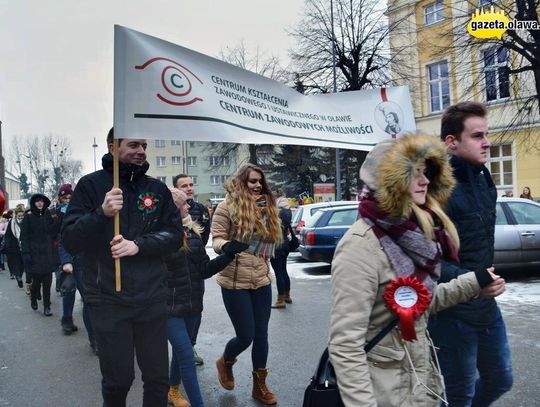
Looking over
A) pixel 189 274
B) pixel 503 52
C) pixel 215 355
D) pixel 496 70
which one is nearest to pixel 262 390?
pixel 189 274

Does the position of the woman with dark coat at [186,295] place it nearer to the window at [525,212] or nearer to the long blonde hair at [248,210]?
the long blonde hair at [248,210]

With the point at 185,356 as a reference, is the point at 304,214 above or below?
above

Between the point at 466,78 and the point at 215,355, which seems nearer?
the point at 215,355

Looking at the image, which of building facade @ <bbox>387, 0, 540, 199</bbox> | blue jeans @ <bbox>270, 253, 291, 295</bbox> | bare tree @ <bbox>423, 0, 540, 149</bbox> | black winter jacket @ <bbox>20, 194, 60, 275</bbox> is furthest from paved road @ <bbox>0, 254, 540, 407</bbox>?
building facade @ <bbox>387, 0, 540, 199</bbox>

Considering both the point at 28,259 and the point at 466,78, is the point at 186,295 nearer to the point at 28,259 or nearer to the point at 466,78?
the point at 28,259

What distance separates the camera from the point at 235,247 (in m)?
4.23

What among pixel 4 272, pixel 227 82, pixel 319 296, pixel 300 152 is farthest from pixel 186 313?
pixel 300 152


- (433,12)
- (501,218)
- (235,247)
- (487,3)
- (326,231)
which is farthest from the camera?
(433,12)

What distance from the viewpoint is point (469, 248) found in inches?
112

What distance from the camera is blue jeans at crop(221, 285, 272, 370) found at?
4.37 m

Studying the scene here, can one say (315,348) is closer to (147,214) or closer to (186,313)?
(186,313)

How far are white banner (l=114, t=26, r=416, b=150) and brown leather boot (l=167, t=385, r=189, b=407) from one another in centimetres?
222

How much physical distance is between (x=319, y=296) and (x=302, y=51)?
22.4 meters

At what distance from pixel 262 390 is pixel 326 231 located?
27.1 feet
